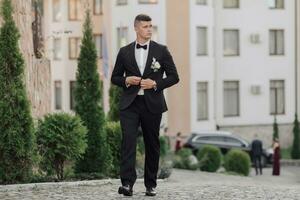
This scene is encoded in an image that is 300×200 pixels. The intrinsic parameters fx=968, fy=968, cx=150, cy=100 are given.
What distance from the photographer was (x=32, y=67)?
18.4 m

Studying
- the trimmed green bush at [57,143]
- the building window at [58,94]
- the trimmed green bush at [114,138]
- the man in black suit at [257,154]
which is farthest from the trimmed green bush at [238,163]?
the building window at [58,94]

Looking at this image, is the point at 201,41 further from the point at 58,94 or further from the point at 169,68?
the point at 169,68

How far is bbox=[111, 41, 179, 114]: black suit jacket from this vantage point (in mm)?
10977

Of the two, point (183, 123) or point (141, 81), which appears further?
point (183, 123)

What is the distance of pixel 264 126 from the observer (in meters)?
52.7

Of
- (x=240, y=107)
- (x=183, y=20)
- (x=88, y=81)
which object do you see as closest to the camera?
(x=88, y=81)

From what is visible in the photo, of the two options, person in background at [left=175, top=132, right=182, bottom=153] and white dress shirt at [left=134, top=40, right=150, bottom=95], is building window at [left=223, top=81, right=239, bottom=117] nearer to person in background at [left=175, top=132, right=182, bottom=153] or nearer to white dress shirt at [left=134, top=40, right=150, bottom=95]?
person in background at [left=175, top=132, right=182, bottom=153]

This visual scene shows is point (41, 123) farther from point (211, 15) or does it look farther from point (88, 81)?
point (211, 15)

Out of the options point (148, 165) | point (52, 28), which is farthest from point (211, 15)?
point (148, 165)

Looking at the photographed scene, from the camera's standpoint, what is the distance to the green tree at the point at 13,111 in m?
14.0

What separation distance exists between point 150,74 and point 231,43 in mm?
41277

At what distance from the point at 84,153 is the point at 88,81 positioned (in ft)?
4.75

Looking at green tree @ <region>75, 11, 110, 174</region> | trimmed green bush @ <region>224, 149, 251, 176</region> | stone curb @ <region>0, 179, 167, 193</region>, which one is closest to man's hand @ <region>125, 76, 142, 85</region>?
stone curb @ <region>0, 179, 167, 193</region>

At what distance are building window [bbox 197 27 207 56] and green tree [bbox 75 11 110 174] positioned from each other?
32.2m
